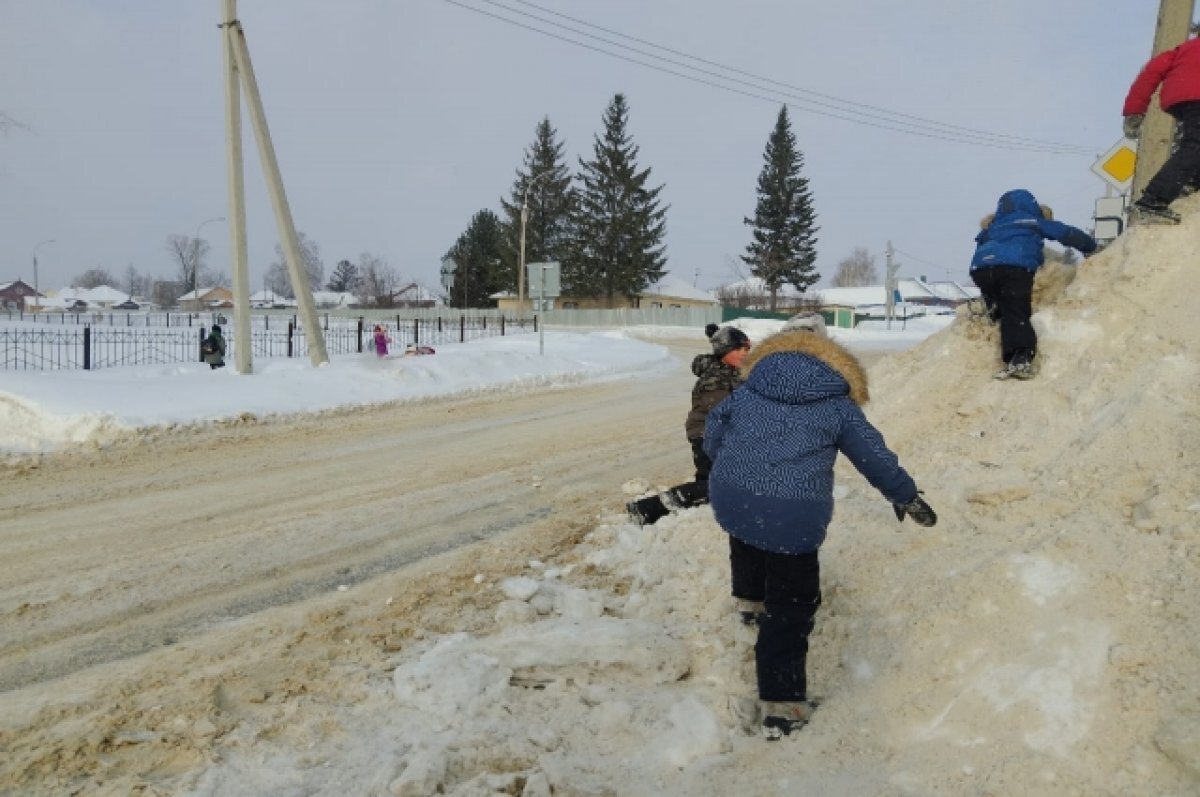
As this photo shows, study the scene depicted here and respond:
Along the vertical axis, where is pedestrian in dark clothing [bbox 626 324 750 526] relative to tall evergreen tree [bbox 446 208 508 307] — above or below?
below

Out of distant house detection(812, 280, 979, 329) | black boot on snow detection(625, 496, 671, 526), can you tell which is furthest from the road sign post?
distant house detection(812, 280, 979, 329)

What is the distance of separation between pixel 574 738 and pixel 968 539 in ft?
6.78

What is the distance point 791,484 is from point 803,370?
1.50 feet

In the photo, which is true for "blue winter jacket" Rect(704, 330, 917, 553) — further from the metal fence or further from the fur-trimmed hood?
the metal fence

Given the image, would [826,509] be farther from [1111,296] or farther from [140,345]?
[140,345]

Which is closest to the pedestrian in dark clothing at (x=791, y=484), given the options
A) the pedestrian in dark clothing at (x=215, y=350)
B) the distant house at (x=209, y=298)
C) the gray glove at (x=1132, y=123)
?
the gray glove at (x=1132, y=123)

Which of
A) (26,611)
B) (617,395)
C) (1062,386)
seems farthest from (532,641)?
(617,395)

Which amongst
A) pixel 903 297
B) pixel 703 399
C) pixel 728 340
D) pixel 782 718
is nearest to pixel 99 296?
pixel 903 297

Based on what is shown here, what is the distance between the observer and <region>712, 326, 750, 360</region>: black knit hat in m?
5.93

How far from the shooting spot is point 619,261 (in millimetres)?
62656

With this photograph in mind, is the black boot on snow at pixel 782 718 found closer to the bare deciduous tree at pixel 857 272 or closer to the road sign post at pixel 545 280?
the road sign post at pixel 545 280

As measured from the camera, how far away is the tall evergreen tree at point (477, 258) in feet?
230

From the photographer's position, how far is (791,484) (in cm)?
320

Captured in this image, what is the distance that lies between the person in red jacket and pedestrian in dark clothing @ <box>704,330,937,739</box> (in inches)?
145
